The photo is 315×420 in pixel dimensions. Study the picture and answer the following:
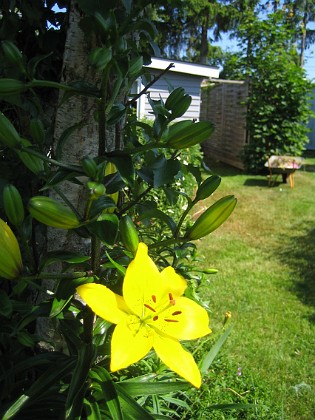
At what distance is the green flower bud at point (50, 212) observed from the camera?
2.58 feet

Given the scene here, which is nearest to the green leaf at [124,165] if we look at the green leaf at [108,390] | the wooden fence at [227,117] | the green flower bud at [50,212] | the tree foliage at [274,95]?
the green flower bud at [50,212]

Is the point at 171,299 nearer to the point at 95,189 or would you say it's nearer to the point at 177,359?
the point at 177,359

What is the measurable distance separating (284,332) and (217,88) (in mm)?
9588

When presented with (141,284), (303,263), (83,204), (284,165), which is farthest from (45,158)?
(284,165)

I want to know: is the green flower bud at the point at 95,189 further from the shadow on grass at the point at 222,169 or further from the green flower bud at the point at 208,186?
the shadow on grass at the point at 222,169

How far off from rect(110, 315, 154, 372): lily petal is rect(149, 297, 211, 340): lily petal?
3cm

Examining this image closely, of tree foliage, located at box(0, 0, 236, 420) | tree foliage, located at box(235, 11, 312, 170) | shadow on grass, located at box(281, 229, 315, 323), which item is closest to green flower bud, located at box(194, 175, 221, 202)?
tree foliage, located at box(0, 0, 236, 420)

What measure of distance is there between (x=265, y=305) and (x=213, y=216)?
311cm

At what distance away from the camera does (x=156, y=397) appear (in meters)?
1.61

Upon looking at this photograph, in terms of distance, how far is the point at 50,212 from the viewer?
79 cm

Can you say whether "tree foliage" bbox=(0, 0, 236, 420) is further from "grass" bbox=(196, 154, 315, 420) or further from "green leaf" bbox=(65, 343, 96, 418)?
"grass" bbox=(196, 154, 315, 420)

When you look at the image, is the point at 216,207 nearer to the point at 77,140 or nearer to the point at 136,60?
the point at 136,60

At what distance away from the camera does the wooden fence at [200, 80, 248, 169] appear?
33.2 feet

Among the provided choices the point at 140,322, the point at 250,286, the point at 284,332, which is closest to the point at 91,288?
the point at 140,322
